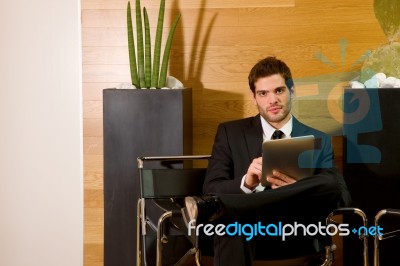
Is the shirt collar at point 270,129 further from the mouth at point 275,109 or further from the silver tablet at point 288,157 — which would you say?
the silver tablet at point 288,157

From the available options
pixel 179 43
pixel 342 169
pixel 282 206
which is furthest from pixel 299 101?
pixel 282 206

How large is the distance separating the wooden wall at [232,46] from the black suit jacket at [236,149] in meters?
0.78

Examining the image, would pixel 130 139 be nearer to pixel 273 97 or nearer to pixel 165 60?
pixel 165 60

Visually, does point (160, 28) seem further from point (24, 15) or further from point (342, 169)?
point (342, 169)

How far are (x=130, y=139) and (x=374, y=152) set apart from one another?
119 cm

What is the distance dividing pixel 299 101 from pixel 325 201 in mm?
1460

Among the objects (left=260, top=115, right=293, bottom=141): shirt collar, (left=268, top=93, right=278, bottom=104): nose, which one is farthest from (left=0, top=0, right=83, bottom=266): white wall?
(left=268, top=93, right=278, bottom=104): nose

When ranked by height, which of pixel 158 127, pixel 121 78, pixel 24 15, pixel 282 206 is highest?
pixel 24 15

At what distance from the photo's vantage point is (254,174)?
3.23 meters

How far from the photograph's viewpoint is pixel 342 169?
13.7ft

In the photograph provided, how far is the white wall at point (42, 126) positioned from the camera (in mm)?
4457

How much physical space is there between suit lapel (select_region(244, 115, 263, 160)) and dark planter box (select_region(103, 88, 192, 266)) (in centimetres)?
48

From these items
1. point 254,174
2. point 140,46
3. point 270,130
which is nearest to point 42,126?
point 140,46

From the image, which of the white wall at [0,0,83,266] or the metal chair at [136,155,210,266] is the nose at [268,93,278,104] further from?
the white wall at [0,0,83,266]
